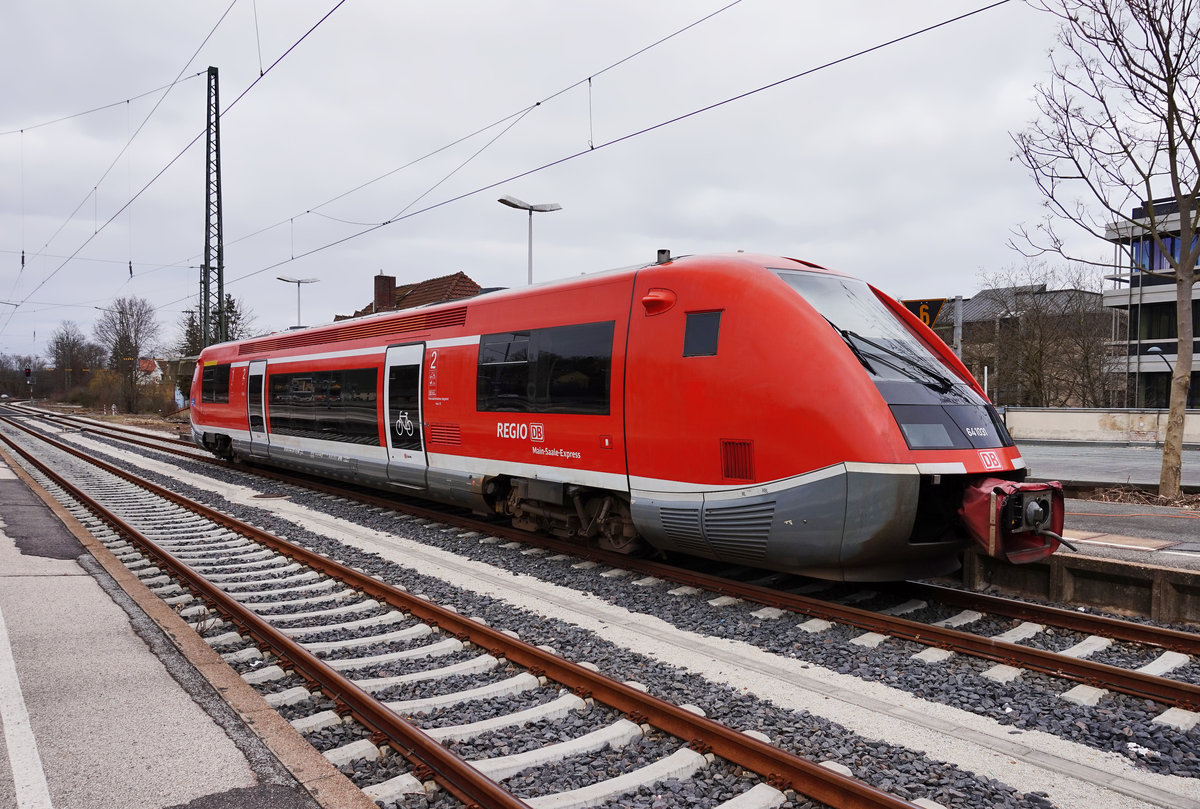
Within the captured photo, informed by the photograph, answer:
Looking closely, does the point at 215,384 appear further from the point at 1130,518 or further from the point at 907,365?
the point at 1130,518

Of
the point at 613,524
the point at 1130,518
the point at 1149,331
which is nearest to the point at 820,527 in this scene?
the point at 613,524

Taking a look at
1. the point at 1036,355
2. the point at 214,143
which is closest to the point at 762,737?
the point at 214,143

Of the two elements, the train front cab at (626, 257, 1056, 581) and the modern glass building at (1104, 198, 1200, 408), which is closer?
the train front cab at (626, 257, 1056, 581)

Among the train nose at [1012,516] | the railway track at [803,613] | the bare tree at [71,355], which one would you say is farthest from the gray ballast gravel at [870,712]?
the bare tree at [71,355]

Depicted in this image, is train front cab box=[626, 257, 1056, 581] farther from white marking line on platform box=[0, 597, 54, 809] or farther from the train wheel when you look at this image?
white marking line on platform box=[0, 597, 54, 809]

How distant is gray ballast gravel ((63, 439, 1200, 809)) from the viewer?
3.86 m

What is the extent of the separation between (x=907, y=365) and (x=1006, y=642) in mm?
2361

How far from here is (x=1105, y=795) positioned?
12.5 feet

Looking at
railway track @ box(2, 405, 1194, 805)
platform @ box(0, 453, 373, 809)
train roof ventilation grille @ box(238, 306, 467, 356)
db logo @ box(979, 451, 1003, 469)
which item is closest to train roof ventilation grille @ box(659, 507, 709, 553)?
railway track @ box(2, 405, 1194, 805)

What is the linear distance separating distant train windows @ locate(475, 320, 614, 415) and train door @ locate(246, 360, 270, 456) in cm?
914

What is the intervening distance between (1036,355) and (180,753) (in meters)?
44.3

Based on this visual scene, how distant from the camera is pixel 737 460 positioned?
22.6ft

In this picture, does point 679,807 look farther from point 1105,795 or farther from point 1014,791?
point 1105,795

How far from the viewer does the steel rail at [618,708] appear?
12.0 feet
